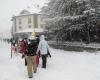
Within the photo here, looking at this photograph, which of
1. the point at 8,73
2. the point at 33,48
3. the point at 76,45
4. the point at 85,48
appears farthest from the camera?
the point at 76,45

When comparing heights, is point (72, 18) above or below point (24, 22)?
above

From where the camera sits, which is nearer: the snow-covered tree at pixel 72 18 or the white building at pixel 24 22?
the snow-covered tree at pixel 72 18

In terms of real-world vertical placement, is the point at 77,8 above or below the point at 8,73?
above

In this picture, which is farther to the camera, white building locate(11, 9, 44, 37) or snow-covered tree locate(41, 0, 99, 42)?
white building locate(11, 9, 44, 37)

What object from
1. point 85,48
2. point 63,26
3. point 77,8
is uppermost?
point 77,8

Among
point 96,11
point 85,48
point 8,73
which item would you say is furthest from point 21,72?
point 96,11

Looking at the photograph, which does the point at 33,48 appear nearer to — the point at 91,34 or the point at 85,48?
the point at 85,48

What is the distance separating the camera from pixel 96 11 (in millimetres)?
29500

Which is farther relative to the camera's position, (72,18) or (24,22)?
(24,22)

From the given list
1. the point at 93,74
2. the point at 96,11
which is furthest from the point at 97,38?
the point at 93,74

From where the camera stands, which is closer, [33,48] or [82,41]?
[33,48]

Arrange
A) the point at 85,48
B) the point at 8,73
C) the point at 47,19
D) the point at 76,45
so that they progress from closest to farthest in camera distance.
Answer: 1. the point at 8,73
2. the point at 85,48
3. the point at 76,45
4. the point at 47,19

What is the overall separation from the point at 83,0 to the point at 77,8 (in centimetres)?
114

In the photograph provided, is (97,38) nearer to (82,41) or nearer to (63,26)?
(82,41)
